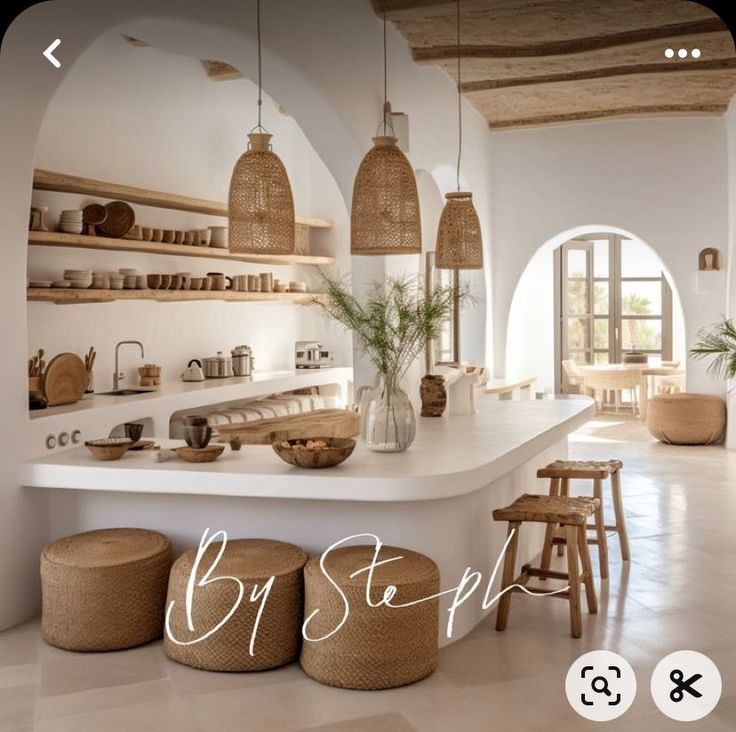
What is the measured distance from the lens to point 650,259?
44.5 ft

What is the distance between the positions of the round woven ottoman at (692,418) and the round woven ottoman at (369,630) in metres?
6.72

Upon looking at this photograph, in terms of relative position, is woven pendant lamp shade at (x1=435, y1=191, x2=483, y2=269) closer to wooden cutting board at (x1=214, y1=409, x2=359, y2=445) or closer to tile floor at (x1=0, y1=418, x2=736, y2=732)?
wooden cutting board at (x1=214, y1=409, x2=359, y2=445)

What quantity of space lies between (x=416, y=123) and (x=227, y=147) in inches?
68.6

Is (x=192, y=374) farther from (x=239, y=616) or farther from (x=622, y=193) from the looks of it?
(x=622, y=193)

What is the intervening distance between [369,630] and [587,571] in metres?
1.37

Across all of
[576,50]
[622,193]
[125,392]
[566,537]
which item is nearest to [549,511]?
[566,537]

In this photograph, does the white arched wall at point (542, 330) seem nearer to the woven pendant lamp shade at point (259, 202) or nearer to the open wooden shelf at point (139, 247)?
the open wooden shelf at point (139, 247)

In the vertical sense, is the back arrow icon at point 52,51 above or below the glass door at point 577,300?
above

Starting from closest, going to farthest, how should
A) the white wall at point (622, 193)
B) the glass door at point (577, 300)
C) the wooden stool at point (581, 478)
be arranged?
1. the wooden stool at point (581, 478)
2. the white wall at point (622, 193)
3. the glass door at point (577, 300)

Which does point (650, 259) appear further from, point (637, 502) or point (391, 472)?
point (391, 472)

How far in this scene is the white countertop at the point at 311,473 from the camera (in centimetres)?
396

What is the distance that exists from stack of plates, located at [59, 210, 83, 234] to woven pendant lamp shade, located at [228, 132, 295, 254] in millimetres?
2172

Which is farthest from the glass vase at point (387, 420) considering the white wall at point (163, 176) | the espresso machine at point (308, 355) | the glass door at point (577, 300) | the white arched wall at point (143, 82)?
the glass door at point (577, 300)

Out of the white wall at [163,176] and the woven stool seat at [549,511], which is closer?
the woven stool seat at [549,511]
